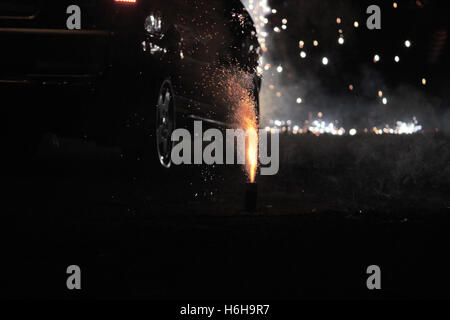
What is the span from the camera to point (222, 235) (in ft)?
21.5

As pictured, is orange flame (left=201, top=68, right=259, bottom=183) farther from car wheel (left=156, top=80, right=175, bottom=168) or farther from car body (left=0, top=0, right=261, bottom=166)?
car body (left=0, top=0, right=261, bottom=166)

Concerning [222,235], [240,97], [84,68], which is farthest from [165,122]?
[240,97]

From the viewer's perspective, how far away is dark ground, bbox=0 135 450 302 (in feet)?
16.0

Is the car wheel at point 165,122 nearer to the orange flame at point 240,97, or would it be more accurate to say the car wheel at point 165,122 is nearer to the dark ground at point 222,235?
the dark ground at point 222,235

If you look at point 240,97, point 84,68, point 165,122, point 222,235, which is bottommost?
point 222,235

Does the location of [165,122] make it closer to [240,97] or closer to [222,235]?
[222,235]

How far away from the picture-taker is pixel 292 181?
1126 cm

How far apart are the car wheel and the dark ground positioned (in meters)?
0.41

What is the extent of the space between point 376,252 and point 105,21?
349cm

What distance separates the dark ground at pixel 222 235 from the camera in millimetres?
4879

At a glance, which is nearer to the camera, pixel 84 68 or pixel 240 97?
pixel 84 68

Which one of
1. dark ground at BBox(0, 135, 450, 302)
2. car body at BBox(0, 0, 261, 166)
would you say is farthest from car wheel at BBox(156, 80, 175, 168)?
dark ground at BBox(0, 135, 450, 302)

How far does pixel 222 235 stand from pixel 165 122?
3.08m
